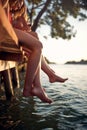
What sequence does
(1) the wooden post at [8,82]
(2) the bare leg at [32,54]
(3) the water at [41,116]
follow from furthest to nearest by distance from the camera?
1. (1) the wooden post at [8,82]
2. (3) the water at [41,116]
3. (2) the bare leg at [32,54]

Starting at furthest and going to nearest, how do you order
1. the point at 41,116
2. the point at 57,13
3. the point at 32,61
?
the point at 57,13
the point at 41,116
the point at 32,61

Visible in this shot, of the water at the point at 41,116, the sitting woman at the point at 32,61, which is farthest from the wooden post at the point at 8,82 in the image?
the sitting woman at the point at 32,61

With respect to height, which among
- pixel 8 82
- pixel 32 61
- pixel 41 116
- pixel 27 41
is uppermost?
pixel 27 41

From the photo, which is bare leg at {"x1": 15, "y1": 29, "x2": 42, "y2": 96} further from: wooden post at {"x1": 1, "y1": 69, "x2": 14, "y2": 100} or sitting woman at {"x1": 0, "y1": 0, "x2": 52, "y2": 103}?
wooden post at {"x1": 1, "y1": 69, "x2": 14, "y2": 100}

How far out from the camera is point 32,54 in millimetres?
4055

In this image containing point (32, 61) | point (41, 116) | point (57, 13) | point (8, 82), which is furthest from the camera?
point (57, 13)

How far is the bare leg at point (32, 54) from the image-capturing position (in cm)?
397

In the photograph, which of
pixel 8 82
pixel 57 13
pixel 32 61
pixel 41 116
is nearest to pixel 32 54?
pixel 32 61

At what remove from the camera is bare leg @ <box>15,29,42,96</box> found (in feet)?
13.0

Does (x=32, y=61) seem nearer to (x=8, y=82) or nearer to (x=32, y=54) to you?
(x=32, y=54)

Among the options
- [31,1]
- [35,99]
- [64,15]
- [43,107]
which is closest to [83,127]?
[43,107]

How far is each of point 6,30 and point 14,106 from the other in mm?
7227

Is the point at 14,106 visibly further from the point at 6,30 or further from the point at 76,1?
the point at 76,1

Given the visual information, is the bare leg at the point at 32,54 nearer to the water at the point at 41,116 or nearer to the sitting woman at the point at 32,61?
the sitting woman at the point at 32,61
